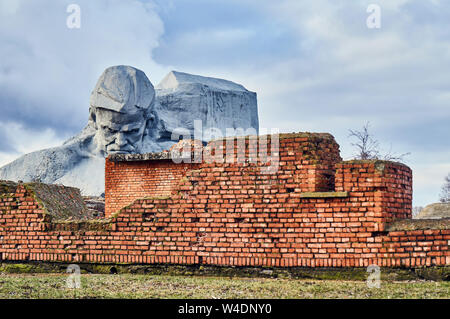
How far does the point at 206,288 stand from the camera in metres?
6.98

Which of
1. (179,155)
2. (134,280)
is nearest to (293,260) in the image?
(134,280)

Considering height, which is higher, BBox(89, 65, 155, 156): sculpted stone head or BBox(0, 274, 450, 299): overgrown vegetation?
BBox(89, 65, 155, 156): sculpted stone head

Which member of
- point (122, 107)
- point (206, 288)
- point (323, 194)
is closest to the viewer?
point (206, 288)

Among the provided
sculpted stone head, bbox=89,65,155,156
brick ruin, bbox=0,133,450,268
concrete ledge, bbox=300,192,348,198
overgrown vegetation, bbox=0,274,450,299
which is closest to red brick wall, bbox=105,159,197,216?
brick ruin, bbox=0,133,450,268

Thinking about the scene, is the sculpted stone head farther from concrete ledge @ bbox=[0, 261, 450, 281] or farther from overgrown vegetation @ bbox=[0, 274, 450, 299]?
overgrown vegetation @ bbox=[0, 274, 450, 299]

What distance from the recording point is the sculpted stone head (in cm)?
2747

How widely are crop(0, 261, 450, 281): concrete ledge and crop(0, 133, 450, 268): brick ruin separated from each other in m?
0.08

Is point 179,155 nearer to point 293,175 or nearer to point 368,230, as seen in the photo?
point 293,175

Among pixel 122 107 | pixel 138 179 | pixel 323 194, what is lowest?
pixel 323 194

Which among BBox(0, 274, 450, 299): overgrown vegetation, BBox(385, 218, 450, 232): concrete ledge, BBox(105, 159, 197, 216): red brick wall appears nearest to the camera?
BBox(0, 274, 450, 299): overgrown vegetation

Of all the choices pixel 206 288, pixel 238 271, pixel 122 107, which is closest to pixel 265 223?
pixel 238 271

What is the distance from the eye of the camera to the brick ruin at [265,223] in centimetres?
752

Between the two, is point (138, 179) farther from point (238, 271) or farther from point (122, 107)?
point (122, 107)

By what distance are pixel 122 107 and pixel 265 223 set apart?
2034cm
